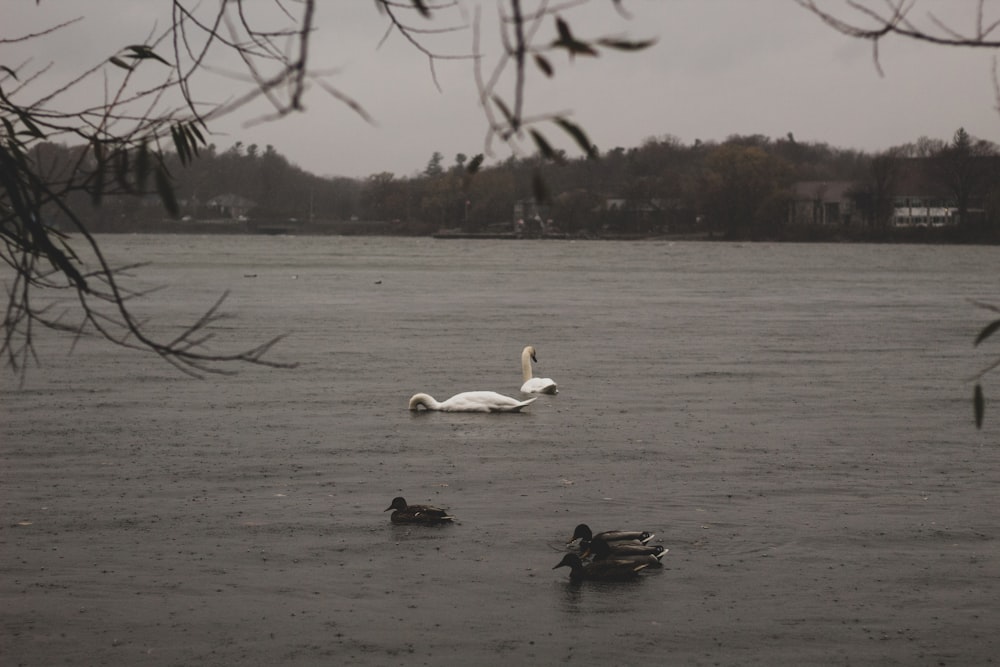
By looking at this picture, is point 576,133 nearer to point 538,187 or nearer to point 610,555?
point 538,187

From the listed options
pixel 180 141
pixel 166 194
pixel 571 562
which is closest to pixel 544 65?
pixel 166 194

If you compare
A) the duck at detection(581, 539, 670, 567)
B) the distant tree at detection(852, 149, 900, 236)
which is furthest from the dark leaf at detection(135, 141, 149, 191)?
the distant tree at detection(852, 149, 900, 236)

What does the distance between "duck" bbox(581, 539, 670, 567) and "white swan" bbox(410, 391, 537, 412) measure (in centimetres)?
831

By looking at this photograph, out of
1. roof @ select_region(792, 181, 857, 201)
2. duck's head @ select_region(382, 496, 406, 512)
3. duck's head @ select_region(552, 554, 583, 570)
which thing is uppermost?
roof @ select_region(792, 181, 857, 201)

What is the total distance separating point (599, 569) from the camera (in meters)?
10.2

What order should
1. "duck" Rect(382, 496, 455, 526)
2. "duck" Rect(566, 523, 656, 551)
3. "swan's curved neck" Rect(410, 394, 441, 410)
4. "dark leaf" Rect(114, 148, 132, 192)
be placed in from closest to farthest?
1. "dark leaf" Rect(114, 148, 132, 192)
2. "duck" Rect(566, 523, 656, 551)
3. "duck" Rect(382, 496, 455, 526)
4. "swan's curved neck" Rect(410, 394, 441, 410)

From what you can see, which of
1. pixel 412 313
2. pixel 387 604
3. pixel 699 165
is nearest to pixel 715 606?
pixel 387 604

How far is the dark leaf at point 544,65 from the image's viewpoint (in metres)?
2.99

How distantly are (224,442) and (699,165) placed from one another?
18658cm

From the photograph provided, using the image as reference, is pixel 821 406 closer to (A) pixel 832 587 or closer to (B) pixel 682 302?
(A) pixel 832 587

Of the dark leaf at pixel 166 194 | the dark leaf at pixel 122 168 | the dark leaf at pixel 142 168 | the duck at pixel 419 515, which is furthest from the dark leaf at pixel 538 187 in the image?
the duck at pixel 419 515

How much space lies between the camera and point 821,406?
1955 cm

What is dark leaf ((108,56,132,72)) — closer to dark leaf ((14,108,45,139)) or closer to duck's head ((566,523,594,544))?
dark leaf ((14,108,45,139))

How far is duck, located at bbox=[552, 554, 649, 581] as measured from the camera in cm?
1013
